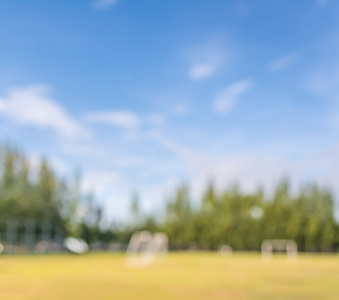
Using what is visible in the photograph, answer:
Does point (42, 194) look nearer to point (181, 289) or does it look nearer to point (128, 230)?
point (128, 230)

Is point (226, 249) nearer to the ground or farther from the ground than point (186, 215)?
nearer to the ground

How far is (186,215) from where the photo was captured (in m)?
32.3

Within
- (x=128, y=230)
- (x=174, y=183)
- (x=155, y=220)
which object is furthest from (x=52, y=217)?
(x=174, y=183)

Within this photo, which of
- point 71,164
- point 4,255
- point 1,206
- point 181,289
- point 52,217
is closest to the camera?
point 181,289

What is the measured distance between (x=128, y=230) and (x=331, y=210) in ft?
50.7

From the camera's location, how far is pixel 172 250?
30.5 m

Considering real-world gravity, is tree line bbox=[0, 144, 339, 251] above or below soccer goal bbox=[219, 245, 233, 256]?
above

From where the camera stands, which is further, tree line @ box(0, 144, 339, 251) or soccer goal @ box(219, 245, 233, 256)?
soccer goal @ box(219, 245, 233, 256)

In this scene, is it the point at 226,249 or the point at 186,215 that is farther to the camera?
the point at 186,215

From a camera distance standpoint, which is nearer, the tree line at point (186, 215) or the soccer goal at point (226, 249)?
the tree line at point (186, 215)

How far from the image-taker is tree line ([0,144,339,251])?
27.4 metres

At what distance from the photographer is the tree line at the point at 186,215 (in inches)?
1079

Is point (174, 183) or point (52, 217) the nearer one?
point (52, 217)

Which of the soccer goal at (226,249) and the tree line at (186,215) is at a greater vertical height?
the tree line at (186,215)
